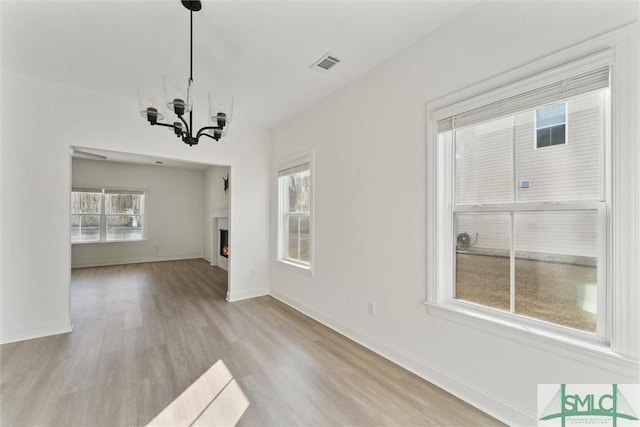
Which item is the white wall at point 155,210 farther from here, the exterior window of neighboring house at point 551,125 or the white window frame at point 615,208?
the exterior window of neighboring house at point 551,125

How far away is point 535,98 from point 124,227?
8.92m

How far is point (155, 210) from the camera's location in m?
7.66

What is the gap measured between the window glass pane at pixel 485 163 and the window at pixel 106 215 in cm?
823

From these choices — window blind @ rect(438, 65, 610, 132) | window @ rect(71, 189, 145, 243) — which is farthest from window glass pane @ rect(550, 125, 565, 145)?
window @ rect(71, 189, 145, 243)

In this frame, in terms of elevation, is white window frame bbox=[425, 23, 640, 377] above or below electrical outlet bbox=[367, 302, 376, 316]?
above

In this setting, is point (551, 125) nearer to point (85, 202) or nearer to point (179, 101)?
point (179, 101)

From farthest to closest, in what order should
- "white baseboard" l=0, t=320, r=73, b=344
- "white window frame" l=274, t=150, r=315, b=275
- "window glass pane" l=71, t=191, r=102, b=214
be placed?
"window glass pane" l=71, t=191, r=102, b=214 < "white window frame" l=274, t=150, r=315, b=275 < "white baseboard" l=0, t=320, r=73, b=344

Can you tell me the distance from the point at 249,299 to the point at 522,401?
3.58m

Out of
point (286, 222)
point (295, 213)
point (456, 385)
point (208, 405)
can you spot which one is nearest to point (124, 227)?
point (286, 222)

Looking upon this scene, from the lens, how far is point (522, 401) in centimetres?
162

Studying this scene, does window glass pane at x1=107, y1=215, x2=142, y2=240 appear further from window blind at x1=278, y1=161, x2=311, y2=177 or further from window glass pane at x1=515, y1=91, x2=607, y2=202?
window glass pane at x1=515, y1=91, x2=607, y2=202

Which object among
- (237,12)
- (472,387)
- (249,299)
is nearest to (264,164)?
(249,299)

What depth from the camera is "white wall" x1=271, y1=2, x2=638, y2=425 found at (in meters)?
1.58

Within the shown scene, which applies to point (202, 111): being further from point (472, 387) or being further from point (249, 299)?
point (472, 387)
